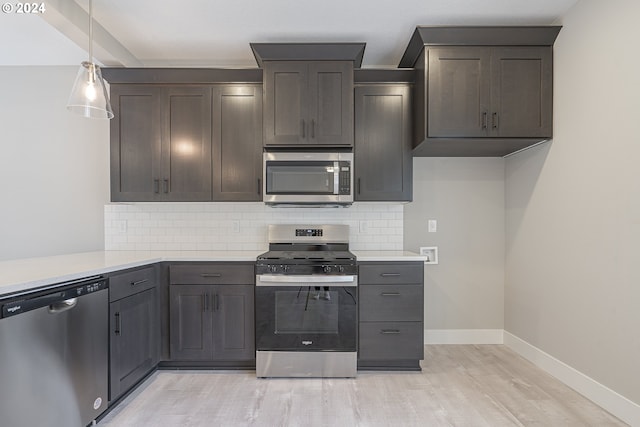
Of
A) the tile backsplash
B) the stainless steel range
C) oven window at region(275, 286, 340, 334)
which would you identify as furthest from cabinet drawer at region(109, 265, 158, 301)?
oven window at region(275, 286, 340, 334)

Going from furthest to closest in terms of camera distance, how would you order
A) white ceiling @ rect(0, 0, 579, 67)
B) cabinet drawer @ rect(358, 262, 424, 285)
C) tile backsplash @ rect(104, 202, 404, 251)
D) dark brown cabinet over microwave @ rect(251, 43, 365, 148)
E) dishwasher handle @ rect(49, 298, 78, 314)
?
tile backsplash @ rect(104, 202, 404, 251)
dark brown cabinet over microwave @ rect(251, 43, 365, 148)
cabinet drawer @ rect(358, 262, 424, 285)
white ceiling @ rect(0, 0, 579, 67)
dishwasher handle @ rect(49, 298, 78, 314)

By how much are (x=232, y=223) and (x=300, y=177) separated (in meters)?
0.88

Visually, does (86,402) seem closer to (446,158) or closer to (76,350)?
(76,350)

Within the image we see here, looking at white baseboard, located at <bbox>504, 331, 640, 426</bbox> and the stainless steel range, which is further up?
the stainless steel range

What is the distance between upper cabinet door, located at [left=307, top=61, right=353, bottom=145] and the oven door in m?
1.14

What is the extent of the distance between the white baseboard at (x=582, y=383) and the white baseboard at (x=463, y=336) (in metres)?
0.17

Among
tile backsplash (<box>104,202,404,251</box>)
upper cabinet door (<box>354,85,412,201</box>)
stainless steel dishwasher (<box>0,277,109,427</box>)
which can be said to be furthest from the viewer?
tile backsplash (<box>104,202,404,251</box>)

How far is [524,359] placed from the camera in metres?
2.71

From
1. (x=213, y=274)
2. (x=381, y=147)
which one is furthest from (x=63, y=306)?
(x=381, y=147)

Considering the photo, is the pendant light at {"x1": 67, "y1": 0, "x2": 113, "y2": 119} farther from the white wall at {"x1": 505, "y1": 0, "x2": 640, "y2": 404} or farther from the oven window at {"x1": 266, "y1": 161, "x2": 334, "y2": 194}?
the white wall at {"x1": 505, "y1": 0, "x2": 640, "y2": 404}

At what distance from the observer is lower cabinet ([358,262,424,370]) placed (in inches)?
96.8

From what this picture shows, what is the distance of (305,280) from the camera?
2.38m

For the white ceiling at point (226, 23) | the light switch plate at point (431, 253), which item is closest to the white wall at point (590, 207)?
the white ceiling at point (226, 23)

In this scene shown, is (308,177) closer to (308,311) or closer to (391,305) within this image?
(308,311)
